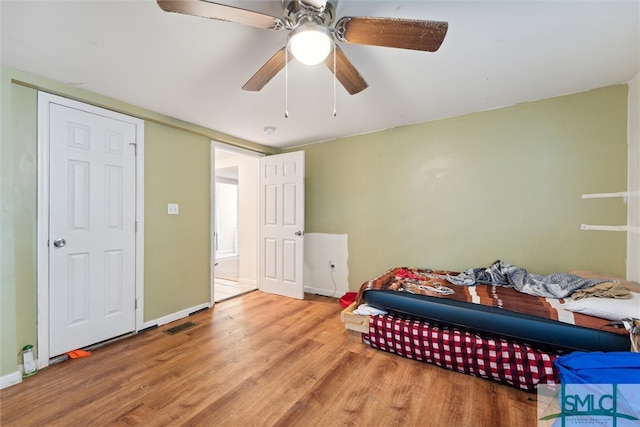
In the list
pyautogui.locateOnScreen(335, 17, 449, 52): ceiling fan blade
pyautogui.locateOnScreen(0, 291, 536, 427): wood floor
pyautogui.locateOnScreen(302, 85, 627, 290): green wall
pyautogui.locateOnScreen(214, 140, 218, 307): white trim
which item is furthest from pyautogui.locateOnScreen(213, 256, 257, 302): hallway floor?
pyautogui.locateOnScreen(335, 17, 449, 52): ceiling fan blade

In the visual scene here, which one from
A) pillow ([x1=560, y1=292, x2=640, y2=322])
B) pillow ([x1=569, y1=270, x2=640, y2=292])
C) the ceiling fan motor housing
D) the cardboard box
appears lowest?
the cardboard box

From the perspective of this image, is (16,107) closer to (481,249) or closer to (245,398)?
(245,398)

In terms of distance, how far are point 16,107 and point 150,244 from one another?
4.69ft

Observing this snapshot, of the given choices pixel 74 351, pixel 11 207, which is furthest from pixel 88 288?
pixel 11 207

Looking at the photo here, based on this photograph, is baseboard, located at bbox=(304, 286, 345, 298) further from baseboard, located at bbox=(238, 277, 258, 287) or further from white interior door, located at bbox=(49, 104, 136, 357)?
white interior door, located at bbox=(49, 104, 136, 357)

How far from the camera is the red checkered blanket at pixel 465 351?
1.67 m

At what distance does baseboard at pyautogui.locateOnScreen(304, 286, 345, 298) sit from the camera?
11.7ft

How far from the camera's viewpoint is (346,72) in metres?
1.51

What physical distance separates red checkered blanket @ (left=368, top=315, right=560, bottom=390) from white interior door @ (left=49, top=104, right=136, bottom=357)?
7.88 ft

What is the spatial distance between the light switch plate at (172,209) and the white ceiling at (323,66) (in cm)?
97

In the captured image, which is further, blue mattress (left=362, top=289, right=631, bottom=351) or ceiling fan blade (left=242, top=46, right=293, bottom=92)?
blue mattress (left=362, top=289, right=631, bottom=351)

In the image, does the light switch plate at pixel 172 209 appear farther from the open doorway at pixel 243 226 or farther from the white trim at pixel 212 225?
the open doorway at pixel 243 226

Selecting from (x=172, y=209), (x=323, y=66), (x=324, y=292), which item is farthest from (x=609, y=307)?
(x=172, y=209)

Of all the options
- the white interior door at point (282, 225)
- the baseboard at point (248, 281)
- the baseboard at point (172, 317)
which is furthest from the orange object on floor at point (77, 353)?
the baseboard at point (248, 281)
